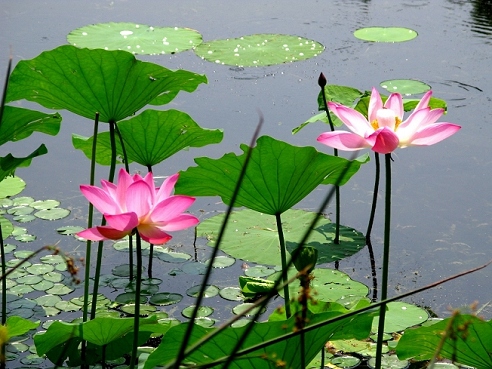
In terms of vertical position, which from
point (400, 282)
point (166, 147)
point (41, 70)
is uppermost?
point (41, 70)

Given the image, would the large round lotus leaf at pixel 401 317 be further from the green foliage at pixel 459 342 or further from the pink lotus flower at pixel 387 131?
the pink lotus flower at pixel 387 131

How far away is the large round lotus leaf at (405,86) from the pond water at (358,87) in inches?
3.2

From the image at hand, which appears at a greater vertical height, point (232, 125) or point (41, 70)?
point (41, 70)

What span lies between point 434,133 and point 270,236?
1.16 metres

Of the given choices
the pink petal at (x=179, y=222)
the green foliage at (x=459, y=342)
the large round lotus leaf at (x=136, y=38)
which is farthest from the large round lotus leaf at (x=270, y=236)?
the large round lotus leaf at (x=136, y=38)

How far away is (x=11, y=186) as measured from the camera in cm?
286

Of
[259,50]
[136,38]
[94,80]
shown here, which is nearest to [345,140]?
[94,80]

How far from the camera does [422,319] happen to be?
213 cm

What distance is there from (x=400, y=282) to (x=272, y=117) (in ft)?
3.75

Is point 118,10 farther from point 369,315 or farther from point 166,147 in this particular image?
point 369,315

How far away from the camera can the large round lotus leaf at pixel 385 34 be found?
14.2 ft

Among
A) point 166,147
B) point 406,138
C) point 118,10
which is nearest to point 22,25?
point 118,10

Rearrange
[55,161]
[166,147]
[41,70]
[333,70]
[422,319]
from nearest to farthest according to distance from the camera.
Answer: [41,70] → [422,319] → [166,147] → [55,161] → [333,70]

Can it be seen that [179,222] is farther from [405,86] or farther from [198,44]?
[198,44]
